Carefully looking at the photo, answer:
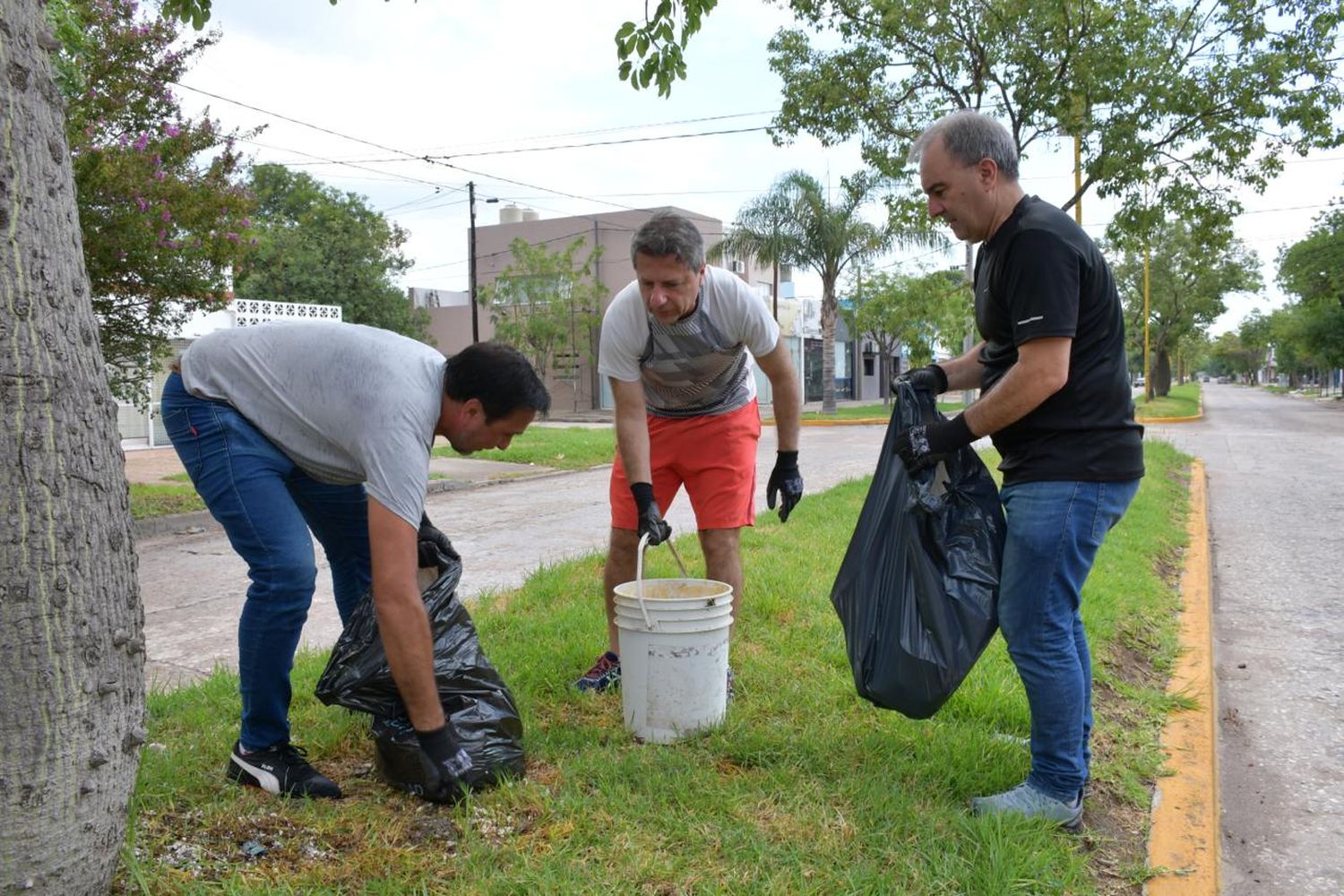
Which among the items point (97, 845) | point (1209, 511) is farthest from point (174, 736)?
A: point (1209, 511)

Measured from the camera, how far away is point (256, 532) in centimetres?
261

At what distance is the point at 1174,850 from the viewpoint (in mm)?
2604

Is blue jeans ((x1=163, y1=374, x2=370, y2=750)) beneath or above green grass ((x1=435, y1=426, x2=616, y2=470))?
above

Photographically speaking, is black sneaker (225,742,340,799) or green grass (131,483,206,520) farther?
green grass (131,483,206,520)

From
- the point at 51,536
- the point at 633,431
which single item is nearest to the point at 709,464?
Result: the point at 633,431

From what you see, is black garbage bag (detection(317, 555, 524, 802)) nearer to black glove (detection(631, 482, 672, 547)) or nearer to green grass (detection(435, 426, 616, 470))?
black glove (detection(631, 482, 672, 547))

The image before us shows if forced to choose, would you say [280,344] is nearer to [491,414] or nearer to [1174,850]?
[491,414]

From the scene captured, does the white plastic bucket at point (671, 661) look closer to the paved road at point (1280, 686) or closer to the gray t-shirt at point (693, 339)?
the gray t-shirt at point (693, 339)

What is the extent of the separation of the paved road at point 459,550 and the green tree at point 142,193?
194cm

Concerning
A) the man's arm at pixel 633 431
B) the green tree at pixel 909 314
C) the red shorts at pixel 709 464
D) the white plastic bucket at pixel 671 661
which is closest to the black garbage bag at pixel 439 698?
the white plastic bucket at pixel 671 661

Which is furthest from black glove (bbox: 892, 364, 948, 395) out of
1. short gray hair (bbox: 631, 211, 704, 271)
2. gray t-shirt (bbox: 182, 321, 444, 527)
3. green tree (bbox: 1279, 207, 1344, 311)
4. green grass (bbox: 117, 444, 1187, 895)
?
green tree (bbox: 1279, 207, 1344, 311)

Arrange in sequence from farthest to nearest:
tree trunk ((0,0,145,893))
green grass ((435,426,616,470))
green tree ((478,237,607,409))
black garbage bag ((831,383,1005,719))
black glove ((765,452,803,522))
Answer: green tree ((478,237,607,409)) → green grass ((435,426,616,470)) → black glove ((765,452,803,522)) → black garbage bag ((831,383,1005,719)) → tree trunk ((0,0,145,893))

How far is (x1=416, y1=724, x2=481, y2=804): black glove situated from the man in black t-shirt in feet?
4.48

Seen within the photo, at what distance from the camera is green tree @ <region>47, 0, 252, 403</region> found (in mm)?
7352
